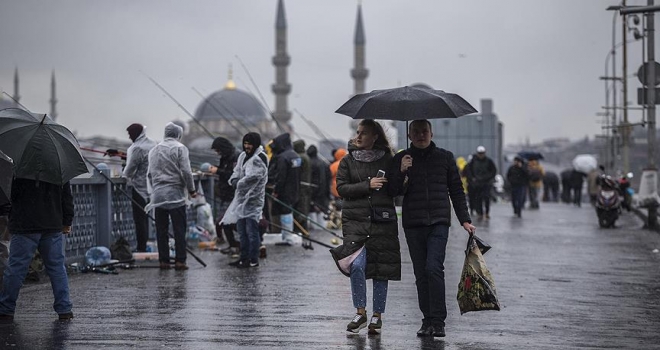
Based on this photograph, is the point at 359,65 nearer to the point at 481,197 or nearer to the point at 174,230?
the point at 481,197

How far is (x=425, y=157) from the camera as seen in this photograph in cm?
924

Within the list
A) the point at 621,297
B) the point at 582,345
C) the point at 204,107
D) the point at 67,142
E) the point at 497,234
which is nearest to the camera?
the point at 582,345

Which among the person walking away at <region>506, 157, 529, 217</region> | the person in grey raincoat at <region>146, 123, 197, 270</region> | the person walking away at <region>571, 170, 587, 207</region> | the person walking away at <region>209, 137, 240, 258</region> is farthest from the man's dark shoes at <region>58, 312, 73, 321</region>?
the person walking away at <region>571, 170, 587, 207</region>

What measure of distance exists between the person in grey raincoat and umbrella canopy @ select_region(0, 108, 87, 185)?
405 cm

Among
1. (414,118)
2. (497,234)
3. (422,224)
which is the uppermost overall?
(414,118)

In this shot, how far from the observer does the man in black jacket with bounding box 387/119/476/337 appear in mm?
9195

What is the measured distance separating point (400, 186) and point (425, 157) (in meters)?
0.26

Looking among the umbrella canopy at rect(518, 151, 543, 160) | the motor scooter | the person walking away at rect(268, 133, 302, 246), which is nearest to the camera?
the person walking away at rect(268, 133, 302, 246)

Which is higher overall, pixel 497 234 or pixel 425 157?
pixel 425 157

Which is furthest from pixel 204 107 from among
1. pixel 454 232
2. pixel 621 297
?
pixel 621 297

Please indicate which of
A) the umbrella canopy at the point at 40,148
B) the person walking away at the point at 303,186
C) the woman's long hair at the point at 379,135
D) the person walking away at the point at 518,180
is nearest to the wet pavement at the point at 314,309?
the umbrella canopy at the point at 40,148

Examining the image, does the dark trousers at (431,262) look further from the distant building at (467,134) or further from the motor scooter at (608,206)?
the distant building at (467,134)

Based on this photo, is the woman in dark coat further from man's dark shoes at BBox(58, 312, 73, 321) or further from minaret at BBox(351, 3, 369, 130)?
minaret at BBox(351, 3, 369, 130)

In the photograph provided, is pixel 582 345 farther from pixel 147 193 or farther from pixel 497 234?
pixel 497 234
